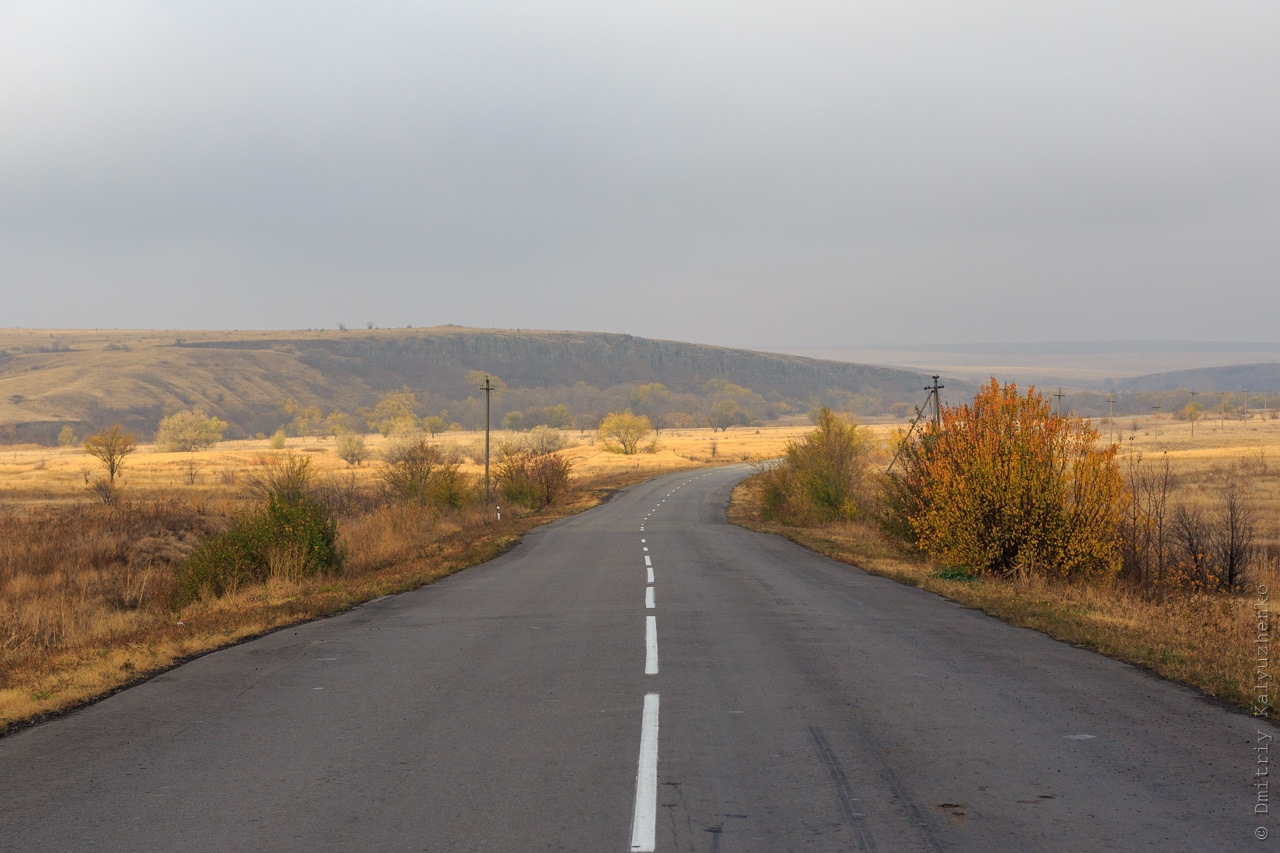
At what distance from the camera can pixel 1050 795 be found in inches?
200

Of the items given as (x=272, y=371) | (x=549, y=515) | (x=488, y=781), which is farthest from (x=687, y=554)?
(x=272, y=371)

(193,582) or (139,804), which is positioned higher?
(139,804)

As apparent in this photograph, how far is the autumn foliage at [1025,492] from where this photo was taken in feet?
55.5

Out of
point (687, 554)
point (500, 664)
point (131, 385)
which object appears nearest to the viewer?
point (500, 664)

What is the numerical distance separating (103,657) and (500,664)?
13.3 feet

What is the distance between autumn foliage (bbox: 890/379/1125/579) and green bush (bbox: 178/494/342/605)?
39.1 ft

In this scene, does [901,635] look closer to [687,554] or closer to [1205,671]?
[1205,671]

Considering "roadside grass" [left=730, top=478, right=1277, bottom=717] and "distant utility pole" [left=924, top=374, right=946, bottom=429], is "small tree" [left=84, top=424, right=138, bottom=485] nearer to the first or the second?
"distant utility pole" [left=924, top=374, right=946, bottom=429]

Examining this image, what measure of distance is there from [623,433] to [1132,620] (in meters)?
94.1

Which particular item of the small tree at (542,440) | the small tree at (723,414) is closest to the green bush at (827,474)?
the small tree at (542,440)

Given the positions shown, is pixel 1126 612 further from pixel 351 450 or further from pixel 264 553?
pixel 351 450

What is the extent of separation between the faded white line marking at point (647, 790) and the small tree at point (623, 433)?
9462 cm

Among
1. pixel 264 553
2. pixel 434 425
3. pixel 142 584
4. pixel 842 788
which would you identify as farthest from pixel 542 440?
pixel 842 788

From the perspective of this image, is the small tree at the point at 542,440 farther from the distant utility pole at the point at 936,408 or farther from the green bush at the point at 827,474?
the distant utility pole at the point at 936,408
